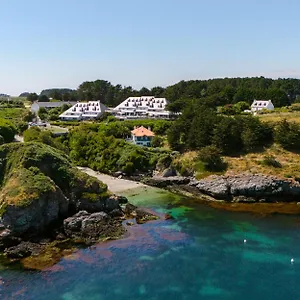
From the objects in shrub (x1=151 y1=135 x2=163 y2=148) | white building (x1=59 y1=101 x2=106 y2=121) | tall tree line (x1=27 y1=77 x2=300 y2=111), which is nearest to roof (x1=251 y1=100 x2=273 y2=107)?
tall tree line (x1=27 y1=77 x2=300 y2=111)

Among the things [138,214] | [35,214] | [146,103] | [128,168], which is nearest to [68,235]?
[35,214]

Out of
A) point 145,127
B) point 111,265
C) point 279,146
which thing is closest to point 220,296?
point 111,265

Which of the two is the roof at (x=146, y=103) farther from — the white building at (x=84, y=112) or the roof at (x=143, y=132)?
the roof at (x=143, y=132)

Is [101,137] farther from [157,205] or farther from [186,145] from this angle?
[157,205]

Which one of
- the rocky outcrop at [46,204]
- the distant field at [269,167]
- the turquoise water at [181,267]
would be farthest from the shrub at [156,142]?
the turquoise water at [181,267]

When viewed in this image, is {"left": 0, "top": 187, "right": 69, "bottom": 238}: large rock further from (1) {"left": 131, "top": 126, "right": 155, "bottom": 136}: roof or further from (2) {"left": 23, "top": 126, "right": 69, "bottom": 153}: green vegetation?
(1) {"left": 131, "top": 126, "right": 155, "bottom": 136}: roof

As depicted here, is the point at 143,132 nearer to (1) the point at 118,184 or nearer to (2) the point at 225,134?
(2) the point at 225,134
